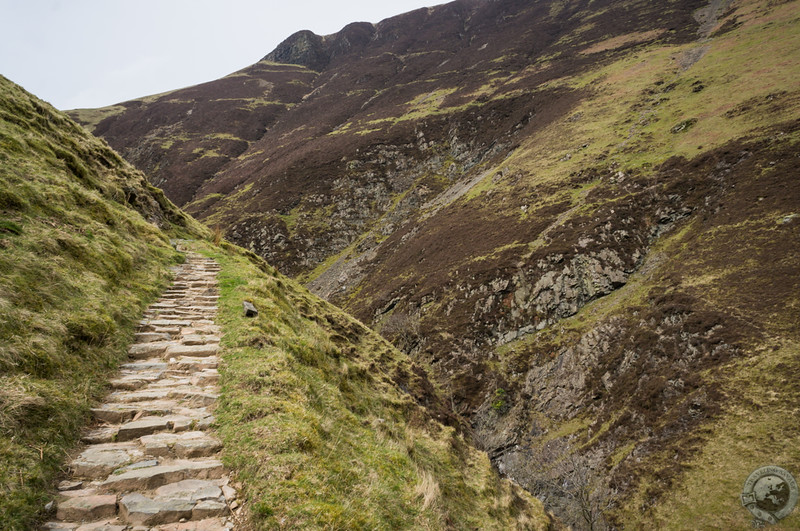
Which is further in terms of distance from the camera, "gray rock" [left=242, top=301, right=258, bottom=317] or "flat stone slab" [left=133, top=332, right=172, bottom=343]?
"gray rock" [left=242, top=301, right=258, bottom=317]

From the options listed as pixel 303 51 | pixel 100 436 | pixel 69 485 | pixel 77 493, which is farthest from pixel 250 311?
pixel 303 51

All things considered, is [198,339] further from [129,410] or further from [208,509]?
[208,509]

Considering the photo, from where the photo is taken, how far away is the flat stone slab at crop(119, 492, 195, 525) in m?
3.61

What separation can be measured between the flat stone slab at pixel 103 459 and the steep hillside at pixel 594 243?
20.8m

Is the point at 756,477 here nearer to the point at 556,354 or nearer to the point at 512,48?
the point at 556,354

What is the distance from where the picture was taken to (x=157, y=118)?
120188mm

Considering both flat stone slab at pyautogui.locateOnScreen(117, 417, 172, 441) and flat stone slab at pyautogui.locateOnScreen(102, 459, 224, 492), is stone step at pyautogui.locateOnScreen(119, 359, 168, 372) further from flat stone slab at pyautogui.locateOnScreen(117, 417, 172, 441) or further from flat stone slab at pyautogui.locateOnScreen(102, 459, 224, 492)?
flat stone slab at pyautogui.locateOnScreen(102, 459, 224, 492)

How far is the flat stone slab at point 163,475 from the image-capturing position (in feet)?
13.1

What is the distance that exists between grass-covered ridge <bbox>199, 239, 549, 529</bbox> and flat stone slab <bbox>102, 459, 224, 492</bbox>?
23cm

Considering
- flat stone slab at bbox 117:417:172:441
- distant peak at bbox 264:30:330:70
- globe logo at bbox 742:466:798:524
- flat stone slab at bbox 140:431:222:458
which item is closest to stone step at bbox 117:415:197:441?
flat stone slab at bbox 117:417:172:441

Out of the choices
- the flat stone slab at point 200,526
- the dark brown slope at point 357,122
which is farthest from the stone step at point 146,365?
the dark brown slope at point 357,122

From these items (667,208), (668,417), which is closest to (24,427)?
(668,417)

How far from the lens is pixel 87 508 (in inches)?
141

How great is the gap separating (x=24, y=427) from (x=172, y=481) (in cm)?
175
